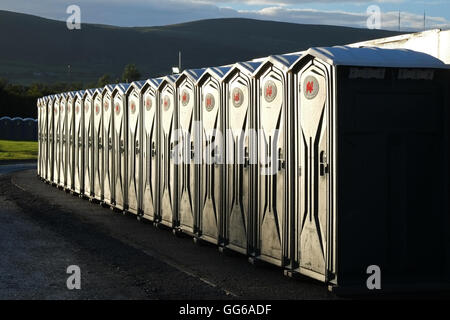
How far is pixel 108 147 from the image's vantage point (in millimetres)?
16188

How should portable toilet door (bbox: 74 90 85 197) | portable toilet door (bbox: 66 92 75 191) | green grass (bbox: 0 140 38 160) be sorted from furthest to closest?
green grass (bbox: 0 140 38 160) → portable toilet door (bbox: 66 92 75 191) → portable toilet door (bbox: 74 90 85 197)

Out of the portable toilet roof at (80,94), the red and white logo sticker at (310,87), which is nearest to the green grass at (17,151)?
the portable toilet roof at (80,94)

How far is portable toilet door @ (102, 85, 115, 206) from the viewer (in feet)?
51.9

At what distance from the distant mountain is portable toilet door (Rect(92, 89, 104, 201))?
15082cm

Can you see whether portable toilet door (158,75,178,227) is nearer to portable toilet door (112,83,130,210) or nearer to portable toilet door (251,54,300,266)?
portable toilet door (112,83,130,210)

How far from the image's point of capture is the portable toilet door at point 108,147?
51.9ft

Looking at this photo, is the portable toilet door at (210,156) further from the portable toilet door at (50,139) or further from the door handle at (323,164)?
the portable toilet door at (50,139)

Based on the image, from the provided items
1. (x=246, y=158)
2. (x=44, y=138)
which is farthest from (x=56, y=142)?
(x=246, y=158)

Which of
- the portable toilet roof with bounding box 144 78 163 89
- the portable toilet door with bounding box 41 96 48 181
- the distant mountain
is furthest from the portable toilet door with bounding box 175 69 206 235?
the distant mountain

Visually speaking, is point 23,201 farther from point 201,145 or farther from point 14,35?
point 14,35

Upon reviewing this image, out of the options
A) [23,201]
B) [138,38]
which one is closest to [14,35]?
[138,38]

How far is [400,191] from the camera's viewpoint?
7.95m

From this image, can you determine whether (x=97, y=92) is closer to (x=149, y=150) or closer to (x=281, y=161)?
(x=149, y=150)

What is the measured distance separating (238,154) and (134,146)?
491 centimetres
